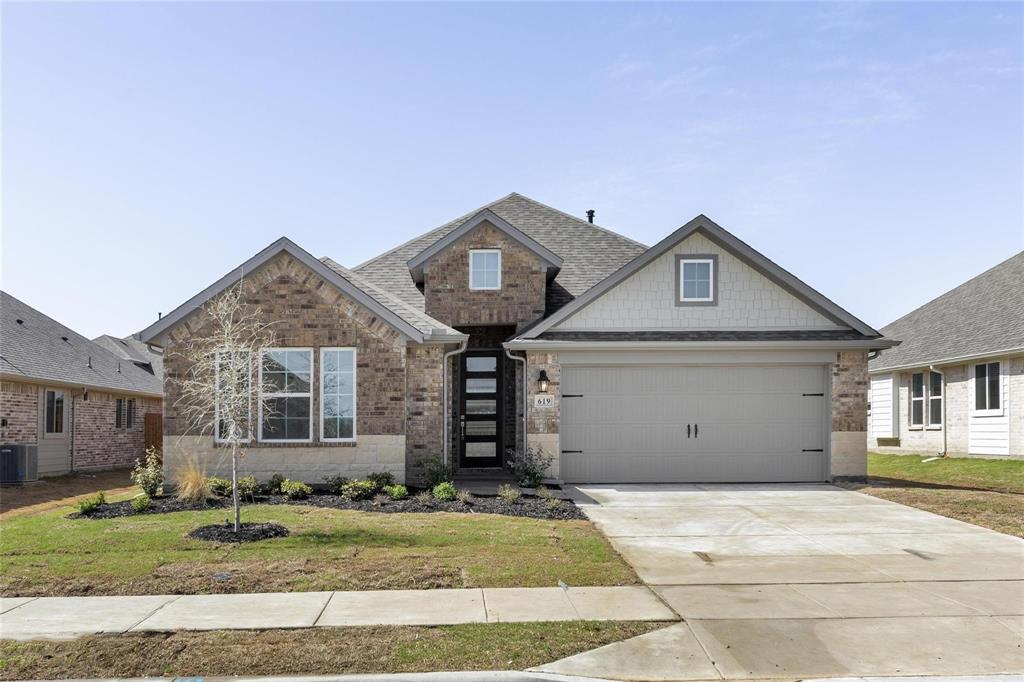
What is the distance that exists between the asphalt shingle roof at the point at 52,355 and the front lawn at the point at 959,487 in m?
18.3

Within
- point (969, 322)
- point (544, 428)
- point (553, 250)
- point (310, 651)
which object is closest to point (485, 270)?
point (553, 250)

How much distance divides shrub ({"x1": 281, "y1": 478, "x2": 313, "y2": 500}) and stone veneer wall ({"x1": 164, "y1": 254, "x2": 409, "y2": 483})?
2.89 ft

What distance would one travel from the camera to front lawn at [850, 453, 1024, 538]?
1204 cm

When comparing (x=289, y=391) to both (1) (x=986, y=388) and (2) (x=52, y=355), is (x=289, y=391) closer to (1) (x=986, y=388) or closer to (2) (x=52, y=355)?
(2) (x=52, y=355)

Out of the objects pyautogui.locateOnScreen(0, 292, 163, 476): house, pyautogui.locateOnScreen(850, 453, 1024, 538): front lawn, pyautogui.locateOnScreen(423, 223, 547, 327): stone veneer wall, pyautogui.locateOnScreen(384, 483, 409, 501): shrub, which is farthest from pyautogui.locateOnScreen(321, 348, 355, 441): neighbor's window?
pyautogui.locateOnScreen(850, 453, 1024, 538): front lawn

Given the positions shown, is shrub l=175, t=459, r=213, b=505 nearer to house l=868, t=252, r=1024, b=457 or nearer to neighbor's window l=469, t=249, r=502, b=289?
neighbor's window l=469, t=249, r=502, b=289

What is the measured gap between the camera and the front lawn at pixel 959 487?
1204cm

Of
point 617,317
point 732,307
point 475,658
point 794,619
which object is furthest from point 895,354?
point 475,658

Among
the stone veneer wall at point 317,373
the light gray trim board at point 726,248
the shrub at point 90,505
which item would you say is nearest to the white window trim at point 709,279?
the light gray trim board at point 726,248

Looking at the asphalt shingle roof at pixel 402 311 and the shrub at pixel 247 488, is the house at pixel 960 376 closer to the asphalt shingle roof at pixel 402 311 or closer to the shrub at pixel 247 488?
the asphalt shingle roof at pixel 402 311

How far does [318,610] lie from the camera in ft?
22.2

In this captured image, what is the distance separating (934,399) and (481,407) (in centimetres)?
1401

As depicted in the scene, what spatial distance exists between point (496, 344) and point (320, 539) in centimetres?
893

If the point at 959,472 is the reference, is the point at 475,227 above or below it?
above
